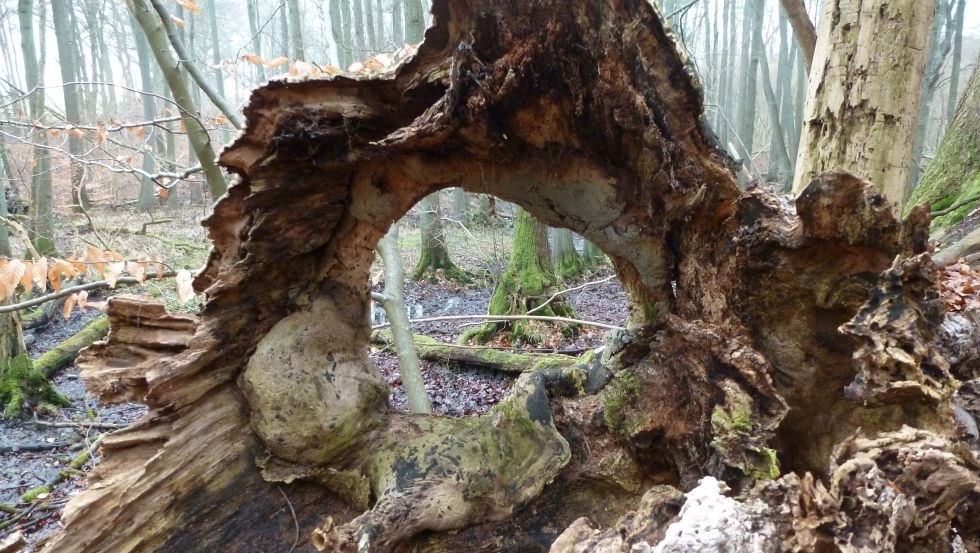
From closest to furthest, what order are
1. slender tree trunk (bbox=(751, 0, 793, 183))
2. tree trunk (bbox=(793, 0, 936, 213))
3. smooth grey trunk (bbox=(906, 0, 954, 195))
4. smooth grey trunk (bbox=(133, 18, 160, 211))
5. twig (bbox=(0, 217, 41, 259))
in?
tree trunk (bbox=(793, 0, 936, 213)), twig (bbox=(0, 217, 41, 259)), smooth grey trunk (bbox=(906, 0, 954, 195)), slender tree trunk (bbox=(751, 0, 793, 183)), smooth grey trunk (bbox=(133, 18, 160, 211))

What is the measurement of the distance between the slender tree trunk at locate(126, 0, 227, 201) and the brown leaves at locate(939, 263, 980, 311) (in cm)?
417

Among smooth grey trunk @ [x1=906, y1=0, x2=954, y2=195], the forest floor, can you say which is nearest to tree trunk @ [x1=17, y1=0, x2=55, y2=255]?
the forest floor

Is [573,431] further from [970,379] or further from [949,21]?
[949,21]

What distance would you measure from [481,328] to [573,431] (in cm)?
446

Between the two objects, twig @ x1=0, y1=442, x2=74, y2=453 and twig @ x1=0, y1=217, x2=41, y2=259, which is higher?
twig @ x1=0, y1=217, x2=41, y2=259

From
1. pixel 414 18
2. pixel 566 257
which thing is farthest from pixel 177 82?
pixel 566 257

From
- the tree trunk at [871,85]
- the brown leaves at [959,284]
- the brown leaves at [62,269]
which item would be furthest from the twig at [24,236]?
the brown leaves at [959,284]

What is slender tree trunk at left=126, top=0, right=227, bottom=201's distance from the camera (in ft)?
10.2

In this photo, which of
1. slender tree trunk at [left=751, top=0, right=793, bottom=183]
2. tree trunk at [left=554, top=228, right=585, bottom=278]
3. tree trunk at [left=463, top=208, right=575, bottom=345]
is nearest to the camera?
tree trunk at [left=463, top=208, right=575, bottom=345]

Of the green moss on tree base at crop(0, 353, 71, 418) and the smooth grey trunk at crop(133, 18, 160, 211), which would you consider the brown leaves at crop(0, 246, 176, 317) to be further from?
the smooth grey trunk at crop(133, 18, 160, 211)

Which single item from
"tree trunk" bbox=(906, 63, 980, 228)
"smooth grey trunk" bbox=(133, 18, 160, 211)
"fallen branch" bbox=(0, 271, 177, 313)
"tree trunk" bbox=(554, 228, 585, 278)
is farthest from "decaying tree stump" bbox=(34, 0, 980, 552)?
"smooth grey trunk" bbox=(133, 18, 160, 211)

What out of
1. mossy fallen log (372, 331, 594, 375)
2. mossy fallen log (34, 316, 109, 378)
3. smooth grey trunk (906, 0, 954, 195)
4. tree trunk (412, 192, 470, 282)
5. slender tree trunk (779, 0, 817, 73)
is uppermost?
smooth grey trunk (906, 0, 954, 195)

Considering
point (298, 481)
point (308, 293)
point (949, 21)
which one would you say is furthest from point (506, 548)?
point (949, 21)

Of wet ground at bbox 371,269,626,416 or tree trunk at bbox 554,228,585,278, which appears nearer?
wet ground at bbox 371,269,626,416
